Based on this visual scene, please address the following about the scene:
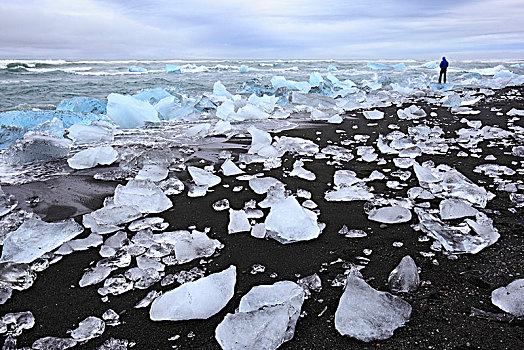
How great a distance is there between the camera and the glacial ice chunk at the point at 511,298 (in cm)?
129

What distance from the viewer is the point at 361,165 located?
124 inches

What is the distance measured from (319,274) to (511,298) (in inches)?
27.3

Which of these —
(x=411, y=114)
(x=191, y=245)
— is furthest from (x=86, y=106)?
(x=191, y=245)

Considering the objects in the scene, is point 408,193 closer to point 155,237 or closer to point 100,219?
point 155,237

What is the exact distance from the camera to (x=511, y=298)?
1.33 metres

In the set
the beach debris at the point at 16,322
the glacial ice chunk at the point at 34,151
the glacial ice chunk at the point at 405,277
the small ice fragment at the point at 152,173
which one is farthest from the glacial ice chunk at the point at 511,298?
the glacial ice chunk at the point at 34,151

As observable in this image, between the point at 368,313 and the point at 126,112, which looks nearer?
the point at 368,313

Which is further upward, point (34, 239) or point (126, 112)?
point (126, 112)

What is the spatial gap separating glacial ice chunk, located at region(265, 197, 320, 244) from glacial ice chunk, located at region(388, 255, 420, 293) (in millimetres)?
479

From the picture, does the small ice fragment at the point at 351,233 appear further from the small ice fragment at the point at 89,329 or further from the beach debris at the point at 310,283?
the small ice fragment at the point at 89,329

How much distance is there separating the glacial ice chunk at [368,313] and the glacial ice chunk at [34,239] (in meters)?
1.41

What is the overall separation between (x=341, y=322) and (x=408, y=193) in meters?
1.41

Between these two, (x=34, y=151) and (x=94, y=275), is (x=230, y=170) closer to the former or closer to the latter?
(x=94, y=275)

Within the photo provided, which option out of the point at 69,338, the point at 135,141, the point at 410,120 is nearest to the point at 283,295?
the point at 69,338
